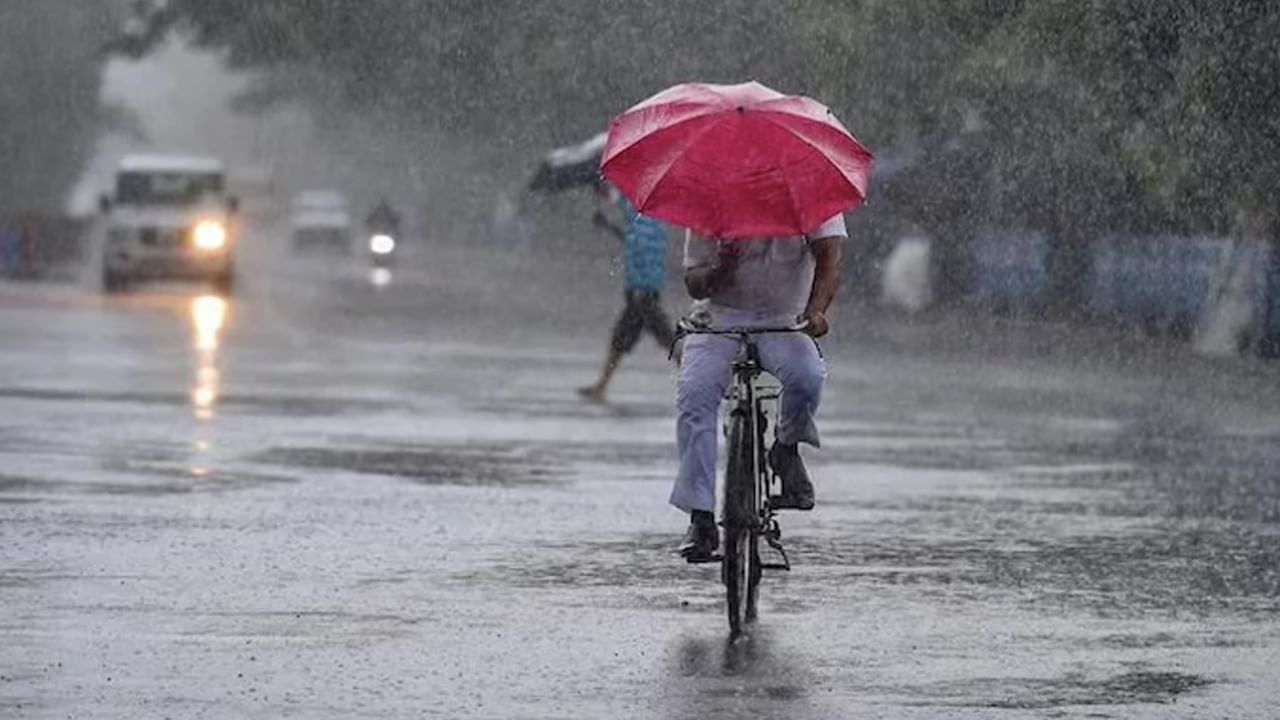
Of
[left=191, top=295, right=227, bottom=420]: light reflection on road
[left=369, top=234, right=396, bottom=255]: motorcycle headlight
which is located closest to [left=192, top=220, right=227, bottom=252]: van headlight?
[left=191, top=295, right=227, bottom=420]: light reflection on road

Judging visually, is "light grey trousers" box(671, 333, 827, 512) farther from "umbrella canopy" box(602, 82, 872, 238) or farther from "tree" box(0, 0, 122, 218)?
"tree" box(0, 0, 122, 218)

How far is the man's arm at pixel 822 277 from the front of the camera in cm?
1109

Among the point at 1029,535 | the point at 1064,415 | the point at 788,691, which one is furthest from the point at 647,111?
the point at 1064,415

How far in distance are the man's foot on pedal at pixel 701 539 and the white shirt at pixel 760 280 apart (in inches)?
27.0

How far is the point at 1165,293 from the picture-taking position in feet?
137

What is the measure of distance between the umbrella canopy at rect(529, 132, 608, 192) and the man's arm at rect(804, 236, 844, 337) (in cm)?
2549

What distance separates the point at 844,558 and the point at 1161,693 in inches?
143

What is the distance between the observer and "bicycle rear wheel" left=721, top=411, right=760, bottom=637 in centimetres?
1065

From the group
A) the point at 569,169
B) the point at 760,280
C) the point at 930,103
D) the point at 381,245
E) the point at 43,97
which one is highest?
the point at 43,97

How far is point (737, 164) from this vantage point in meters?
11.1

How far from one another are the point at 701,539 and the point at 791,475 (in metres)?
0.50

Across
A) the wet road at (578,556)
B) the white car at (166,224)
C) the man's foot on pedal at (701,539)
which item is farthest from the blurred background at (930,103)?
the man's foot on pedal at (701,539)

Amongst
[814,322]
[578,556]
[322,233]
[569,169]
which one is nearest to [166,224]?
[569,169]

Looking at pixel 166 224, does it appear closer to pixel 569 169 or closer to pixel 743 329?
pixel 569 169
